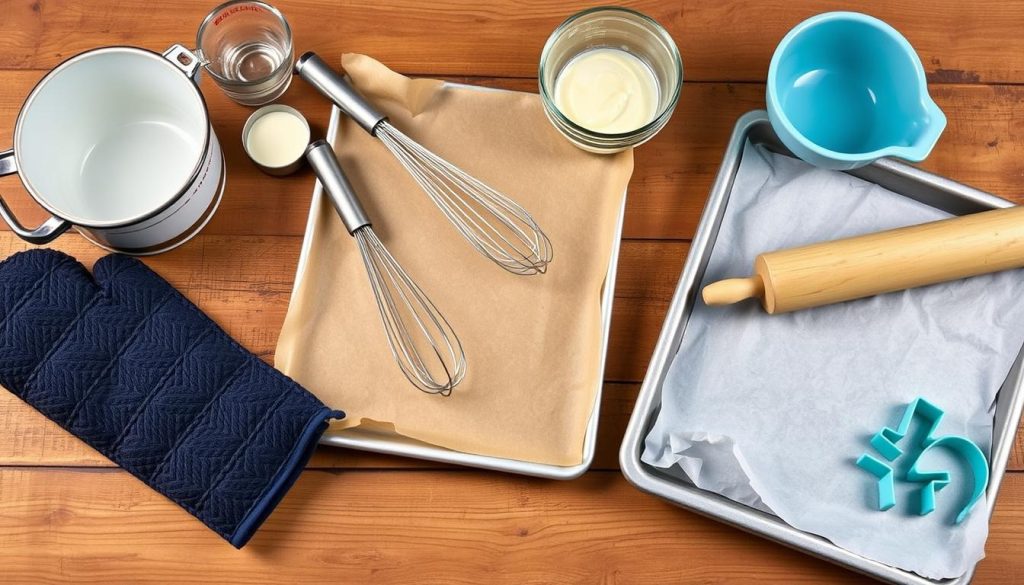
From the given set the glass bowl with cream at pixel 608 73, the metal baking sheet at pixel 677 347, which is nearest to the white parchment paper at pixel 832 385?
the metal baking sheet at pixel 677 347

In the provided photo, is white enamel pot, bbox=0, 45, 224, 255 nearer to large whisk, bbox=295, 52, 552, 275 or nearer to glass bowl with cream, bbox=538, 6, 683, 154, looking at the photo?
large whisk, bbox=295, 52, 552, 275

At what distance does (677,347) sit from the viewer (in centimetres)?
69

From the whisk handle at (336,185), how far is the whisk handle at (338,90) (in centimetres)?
3

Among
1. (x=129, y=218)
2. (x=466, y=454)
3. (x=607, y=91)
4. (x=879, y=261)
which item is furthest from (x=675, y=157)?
(x=129, y=218)

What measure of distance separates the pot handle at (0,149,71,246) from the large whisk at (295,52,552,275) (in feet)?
0.70

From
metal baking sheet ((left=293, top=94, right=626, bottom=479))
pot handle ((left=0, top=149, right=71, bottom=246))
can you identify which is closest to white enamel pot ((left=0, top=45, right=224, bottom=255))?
pot handle ((left=0, top=149, right=71, bottom=246))

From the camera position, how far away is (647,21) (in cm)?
71

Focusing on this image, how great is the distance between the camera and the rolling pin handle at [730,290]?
653 mm

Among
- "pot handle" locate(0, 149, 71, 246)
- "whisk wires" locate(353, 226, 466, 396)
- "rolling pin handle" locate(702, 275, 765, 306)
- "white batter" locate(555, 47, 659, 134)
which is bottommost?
"whisk wires" locate(353, 226, 466, 396)

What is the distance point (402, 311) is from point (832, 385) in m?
0.33

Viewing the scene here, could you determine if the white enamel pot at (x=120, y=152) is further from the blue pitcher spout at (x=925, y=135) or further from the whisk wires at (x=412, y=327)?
the blue pitcher spout at (x=925, y=135)

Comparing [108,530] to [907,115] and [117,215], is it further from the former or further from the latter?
[907,115]

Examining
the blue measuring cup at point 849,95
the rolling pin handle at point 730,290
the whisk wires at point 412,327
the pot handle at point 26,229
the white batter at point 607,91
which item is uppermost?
the blue measuring cup at point 849,95

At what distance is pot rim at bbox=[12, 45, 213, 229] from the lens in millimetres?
641
